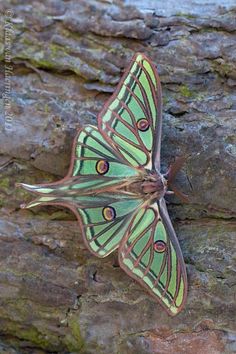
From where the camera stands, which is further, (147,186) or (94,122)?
(94,122)

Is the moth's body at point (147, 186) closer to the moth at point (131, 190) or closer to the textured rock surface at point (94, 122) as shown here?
the moth at point (131, 190)

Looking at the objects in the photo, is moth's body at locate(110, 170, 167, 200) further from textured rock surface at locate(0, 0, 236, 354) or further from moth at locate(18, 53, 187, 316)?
textured rock surface at locate(0, 0, 236, 354)

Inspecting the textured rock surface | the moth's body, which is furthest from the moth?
the textured rock surface

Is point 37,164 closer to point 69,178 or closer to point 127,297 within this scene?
point 69,178

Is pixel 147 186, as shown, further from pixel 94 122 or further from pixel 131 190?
pixel 94 122

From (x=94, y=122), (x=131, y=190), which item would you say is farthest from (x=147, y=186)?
(x=94, y=122)
